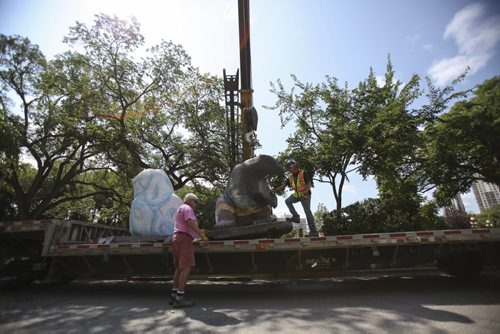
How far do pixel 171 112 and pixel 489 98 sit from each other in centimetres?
1602

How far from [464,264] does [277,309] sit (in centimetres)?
418

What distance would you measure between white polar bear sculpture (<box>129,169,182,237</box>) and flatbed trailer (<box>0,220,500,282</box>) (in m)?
0.31

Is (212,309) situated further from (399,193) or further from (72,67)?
(72,67)

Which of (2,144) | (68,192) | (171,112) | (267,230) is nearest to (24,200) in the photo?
(68,192)

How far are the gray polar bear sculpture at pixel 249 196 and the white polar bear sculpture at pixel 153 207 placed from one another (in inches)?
43.4

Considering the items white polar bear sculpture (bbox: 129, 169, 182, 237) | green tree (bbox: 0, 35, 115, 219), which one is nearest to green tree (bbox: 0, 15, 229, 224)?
green tree (bbox: 0, 35, 115, 219)

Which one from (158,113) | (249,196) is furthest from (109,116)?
(249,196)

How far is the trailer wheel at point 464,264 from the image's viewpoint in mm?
5508

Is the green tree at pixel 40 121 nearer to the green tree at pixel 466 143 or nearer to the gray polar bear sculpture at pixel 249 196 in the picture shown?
the gray polar bear sculpture at pixel 249 196

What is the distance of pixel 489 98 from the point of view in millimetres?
14664

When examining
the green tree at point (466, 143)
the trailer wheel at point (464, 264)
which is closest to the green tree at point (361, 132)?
the green tree at point (466, 143)

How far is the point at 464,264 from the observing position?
229 inches

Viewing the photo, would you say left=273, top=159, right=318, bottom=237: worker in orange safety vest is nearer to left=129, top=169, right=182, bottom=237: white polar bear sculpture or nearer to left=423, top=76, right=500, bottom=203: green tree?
left=129, top=169, right=182, bottom=237: white polar bear sculpture

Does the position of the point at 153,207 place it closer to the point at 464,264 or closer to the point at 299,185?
the point at 299,185
